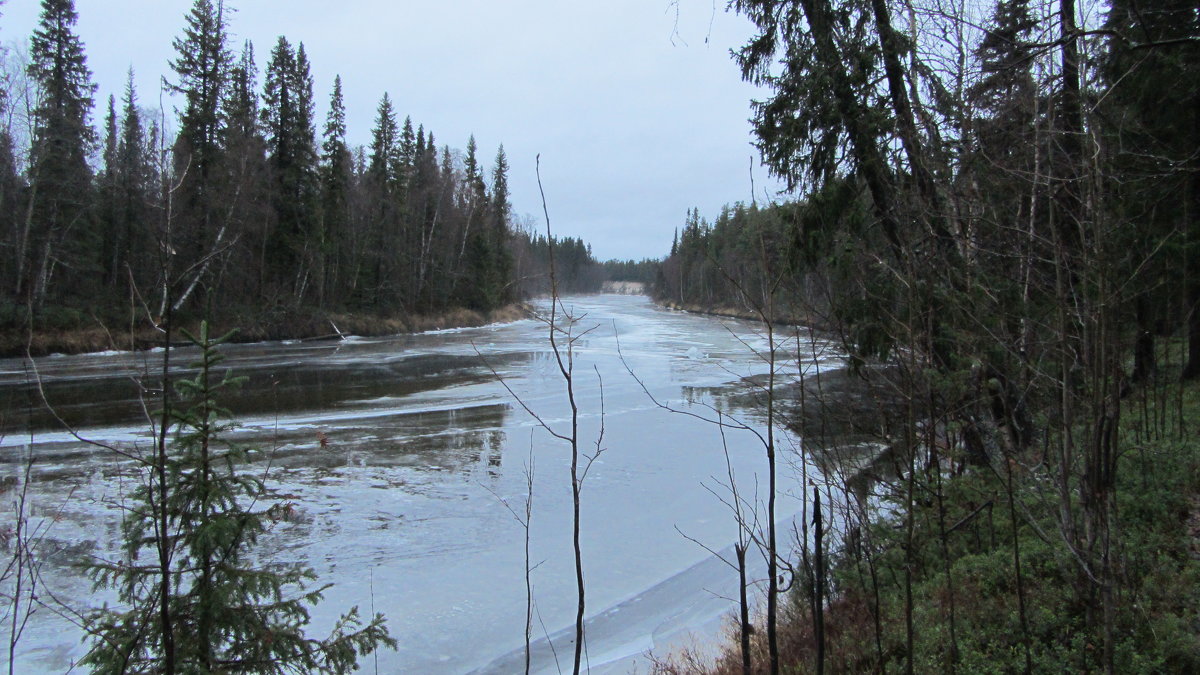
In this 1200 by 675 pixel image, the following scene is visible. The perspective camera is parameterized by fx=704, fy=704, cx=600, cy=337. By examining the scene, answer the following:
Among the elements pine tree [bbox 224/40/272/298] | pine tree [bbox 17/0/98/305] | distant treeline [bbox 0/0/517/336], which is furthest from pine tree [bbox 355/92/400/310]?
pine tree [bbox 17/0/98/305]

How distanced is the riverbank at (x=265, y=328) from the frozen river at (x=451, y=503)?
226 cm

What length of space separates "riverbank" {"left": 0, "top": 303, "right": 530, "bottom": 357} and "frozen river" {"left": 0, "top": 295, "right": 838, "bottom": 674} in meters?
2.26

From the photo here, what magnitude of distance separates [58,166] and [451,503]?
86.4 feet

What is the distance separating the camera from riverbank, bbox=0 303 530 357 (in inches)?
957

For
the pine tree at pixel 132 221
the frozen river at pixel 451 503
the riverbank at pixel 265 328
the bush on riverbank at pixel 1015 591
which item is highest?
the pine tree at pixel 132 221

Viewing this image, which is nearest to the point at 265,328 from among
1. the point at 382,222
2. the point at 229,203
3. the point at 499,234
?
the point at 229,203

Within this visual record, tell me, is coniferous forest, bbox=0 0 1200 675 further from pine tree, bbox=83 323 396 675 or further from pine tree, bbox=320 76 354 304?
pine tree, bbox=320 76 354 304

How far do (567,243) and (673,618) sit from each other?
468 feet

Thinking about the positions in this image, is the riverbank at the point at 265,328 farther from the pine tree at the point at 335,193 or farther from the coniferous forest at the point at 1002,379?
the coniferous forest at the point at 1002,379

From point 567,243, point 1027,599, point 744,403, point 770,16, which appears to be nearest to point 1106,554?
point 1027,599

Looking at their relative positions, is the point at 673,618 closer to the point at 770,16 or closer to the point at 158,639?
the point at 158,639

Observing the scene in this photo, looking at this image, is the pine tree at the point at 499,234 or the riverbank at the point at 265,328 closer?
the riverbank at the point at 265,328

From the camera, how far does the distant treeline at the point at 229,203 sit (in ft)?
84.7

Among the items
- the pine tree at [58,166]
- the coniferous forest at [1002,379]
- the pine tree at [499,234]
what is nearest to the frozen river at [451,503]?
the coniferous forest at [1002,379]
